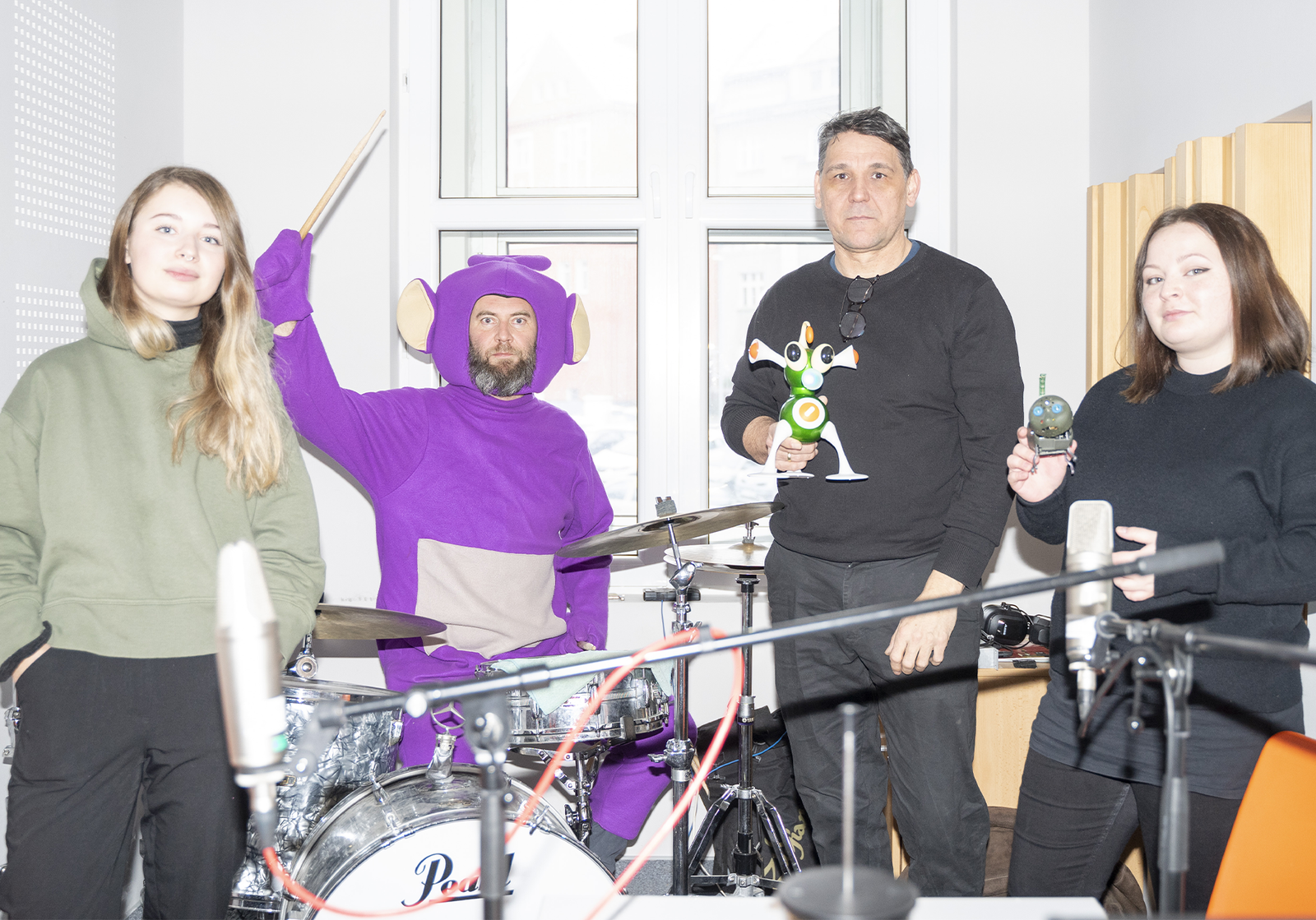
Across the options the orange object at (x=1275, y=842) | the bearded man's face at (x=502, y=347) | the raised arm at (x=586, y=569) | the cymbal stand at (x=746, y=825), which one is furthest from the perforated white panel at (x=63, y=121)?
the orange object at (x=1275, y=842)

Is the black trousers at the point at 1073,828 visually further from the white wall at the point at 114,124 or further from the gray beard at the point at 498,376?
the white wall at the point at 114,124

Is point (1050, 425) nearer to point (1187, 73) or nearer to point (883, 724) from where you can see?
point (883, 724)

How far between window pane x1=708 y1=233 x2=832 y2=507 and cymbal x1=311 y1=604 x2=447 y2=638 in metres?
1.32

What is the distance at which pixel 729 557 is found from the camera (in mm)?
2520

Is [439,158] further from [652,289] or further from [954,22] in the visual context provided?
[954,22]

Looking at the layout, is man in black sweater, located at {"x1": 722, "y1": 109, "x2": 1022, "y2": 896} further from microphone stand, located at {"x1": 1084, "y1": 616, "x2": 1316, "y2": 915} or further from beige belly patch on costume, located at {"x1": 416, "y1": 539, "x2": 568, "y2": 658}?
microphone stand, located at {"x1": 1084, "y1": 616, "x2": 1316, "y2": 915}

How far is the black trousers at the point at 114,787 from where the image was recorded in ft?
5.11

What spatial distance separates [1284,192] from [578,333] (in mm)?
1651

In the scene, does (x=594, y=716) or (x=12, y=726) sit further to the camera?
(x=594, y=716)

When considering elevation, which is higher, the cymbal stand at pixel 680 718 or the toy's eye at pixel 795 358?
the toy's eye at pixel 795 358

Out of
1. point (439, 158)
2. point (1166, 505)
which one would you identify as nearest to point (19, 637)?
point (1166, 505)

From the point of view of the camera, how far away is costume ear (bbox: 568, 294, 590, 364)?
2758 millimetres

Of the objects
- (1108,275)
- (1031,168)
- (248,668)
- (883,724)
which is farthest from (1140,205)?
(248,668)

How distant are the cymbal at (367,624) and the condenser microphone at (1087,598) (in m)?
1.35
